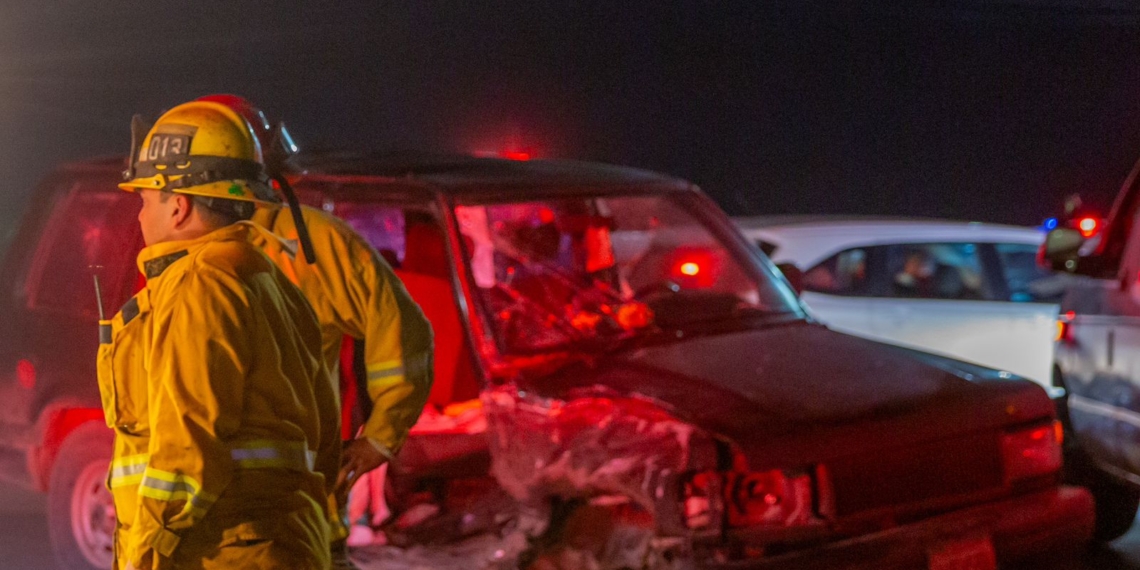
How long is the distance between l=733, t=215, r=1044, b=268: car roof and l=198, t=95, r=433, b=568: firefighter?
177 inches

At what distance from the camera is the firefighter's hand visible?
359cm

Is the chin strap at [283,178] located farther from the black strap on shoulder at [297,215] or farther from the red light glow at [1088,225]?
the red light glow at [1088,225]

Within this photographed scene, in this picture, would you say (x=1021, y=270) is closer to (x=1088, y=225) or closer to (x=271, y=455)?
(x=1088, y=225)

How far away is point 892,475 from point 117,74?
703 inches

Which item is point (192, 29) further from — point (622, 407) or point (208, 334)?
point (208, 334)

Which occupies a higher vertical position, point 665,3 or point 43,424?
point 665,3

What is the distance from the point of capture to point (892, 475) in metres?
4.12

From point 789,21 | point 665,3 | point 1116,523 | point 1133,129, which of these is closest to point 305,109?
point 665,3

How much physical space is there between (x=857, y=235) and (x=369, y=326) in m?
5.06

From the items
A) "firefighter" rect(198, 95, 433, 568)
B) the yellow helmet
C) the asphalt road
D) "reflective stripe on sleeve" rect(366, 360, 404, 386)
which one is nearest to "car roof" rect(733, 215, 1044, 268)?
the asphalt road

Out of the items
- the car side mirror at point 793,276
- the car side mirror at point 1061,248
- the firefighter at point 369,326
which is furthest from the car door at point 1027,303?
the firefighter at point 369,326

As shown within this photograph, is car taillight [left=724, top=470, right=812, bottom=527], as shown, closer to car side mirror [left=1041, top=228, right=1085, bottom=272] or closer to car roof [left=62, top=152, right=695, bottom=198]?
car roof [left=62, top=152, right=695, bottom=198]

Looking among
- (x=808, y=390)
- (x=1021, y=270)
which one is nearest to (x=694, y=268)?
(x=808, y=390)

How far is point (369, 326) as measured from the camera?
12.6ft
